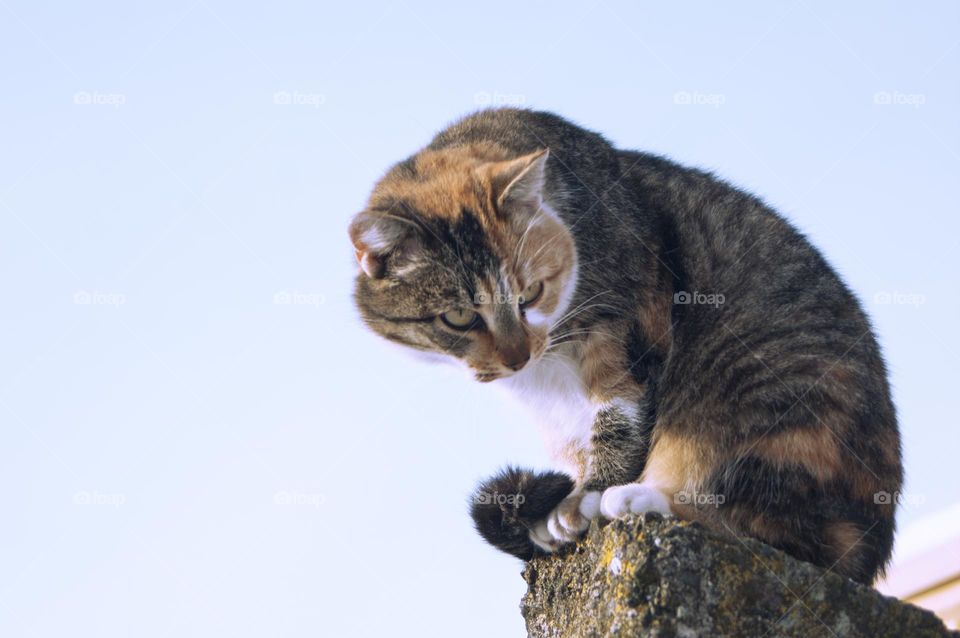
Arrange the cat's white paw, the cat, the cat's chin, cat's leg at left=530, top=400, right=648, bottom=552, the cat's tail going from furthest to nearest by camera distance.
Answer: the cat's chin → cat's leg at left=530, top=400, right=648, bottom=552 → the cat's tail → the cat → the cat's white paw

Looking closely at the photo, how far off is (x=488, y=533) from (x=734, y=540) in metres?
1.08

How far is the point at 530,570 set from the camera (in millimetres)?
3652

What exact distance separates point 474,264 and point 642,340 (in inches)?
28.9

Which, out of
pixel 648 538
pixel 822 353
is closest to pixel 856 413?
pixel 822 353

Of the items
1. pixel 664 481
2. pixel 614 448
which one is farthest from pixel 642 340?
pixel 664 481

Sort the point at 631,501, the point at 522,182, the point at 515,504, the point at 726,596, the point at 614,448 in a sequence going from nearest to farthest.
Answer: the point at 726,596
the point at 631,501
the point at 515,504
the point at 614,448
the point at 522,182

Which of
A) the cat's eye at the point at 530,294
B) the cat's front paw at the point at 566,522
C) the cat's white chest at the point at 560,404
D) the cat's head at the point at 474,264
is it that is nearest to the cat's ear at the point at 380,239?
the cat's head at the point at 474,264

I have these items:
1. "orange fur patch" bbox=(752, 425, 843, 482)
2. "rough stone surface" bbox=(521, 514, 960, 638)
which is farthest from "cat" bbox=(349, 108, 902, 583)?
"rough stone surface" bbox=(521, 514, 960, 638)

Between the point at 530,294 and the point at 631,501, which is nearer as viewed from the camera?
the point at 631,501

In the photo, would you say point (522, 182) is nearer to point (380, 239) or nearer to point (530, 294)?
point (530, 294)

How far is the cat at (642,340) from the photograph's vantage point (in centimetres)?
344

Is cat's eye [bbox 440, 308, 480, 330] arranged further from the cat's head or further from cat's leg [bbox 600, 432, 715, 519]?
cat's leg [bbox 600, 432, 715, 519]

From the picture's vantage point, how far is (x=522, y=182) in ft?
12.8

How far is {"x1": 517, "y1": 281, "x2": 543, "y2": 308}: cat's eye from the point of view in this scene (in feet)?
12.9
